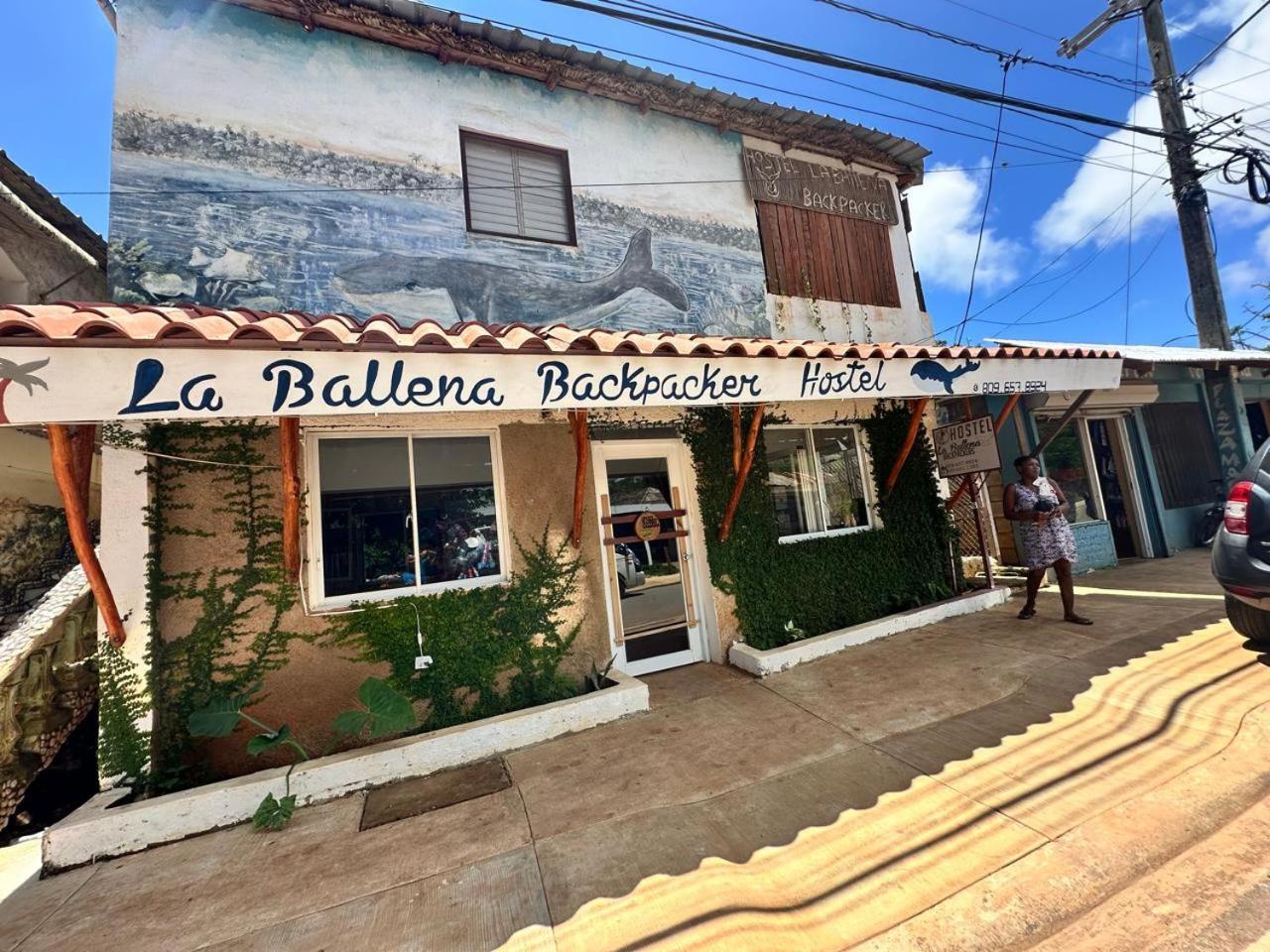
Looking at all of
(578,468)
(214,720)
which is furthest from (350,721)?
(578,468)

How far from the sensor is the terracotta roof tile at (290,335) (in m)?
2.40

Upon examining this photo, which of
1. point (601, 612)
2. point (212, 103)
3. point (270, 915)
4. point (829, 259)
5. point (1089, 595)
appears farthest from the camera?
point (829, 259)

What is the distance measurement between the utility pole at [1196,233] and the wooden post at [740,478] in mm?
10023

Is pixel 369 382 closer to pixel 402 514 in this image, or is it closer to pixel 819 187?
pixel 402 514

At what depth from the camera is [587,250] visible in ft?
19.5

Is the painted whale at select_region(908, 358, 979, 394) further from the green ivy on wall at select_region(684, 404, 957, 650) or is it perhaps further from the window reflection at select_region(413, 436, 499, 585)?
the window reflection at select_region(413, 436, 499, 585)

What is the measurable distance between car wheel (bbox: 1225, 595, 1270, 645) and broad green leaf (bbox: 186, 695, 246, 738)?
7.11 meters

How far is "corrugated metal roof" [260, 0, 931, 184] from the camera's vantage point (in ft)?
17.1

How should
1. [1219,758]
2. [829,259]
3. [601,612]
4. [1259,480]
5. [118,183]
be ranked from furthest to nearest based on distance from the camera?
[829,259], [601,612], [118,183], [1259,480], [1219,758]

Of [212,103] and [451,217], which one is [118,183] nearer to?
[212,103]

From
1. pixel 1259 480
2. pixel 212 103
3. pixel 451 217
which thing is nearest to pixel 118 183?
pixel 212 103

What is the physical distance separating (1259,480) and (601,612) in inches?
193

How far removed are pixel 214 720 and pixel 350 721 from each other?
2.85 feet

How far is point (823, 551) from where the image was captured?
20.0 ft
